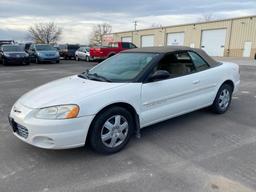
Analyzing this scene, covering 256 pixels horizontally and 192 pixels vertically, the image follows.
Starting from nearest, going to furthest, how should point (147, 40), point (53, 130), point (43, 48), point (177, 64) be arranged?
point (53, 130), point (177, 64), point (43, 48), point (147, 40)

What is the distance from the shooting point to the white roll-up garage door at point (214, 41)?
29.5 m

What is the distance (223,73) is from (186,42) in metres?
30.6

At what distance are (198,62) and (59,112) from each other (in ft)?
9.38

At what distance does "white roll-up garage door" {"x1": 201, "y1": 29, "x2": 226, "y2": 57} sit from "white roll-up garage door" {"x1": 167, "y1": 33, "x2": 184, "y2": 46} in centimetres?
388

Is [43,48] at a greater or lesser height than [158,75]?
greater

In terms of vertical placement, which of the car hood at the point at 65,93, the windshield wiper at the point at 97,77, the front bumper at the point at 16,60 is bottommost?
the front bumper at the point at 16,60

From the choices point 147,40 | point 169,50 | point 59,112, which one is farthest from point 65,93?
point 147,40

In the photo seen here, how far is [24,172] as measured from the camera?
9.84ft

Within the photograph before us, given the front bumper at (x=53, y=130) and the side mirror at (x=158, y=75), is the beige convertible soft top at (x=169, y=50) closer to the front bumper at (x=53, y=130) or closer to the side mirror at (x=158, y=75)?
the side mirror at (x=158, y=75)

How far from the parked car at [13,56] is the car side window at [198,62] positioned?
52.3 ft

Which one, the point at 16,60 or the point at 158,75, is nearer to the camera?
the point at 158,75

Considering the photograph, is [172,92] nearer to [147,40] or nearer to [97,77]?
[97,77]

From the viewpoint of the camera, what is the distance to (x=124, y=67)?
164 inches

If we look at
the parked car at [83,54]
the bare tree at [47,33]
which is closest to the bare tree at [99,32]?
the bare tree at [47,33]
